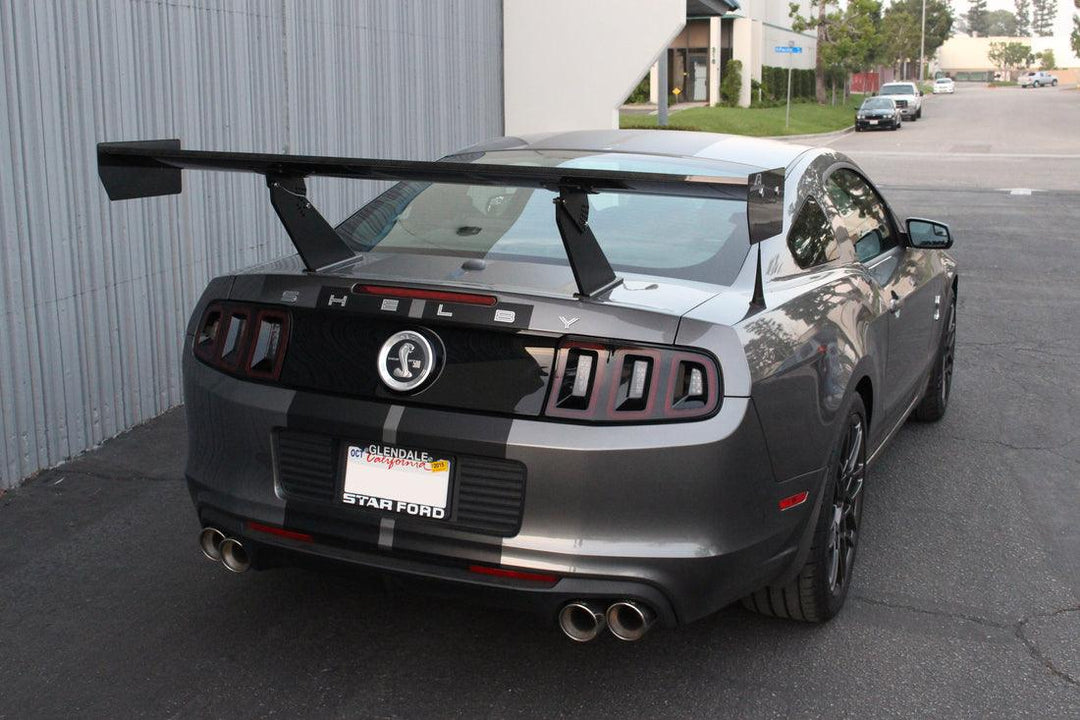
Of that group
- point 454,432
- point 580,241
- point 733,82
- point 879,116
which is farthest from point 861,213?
point 733,82

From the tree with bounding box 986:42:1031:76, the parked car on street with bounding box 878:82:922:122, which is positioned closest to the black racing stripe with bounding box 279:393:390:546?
the parked car on street with bounding box 878:82:922:122

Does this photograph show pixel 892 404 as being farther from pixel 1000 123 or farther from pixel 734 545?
pixel 1000 123

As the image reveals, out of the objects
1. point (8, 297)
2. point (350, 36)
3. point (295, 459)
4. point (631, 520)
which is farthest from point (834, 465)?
point (350, 36)

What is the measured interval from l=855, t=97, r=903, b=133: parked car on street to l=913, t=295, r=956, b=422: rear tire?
45.1 meters

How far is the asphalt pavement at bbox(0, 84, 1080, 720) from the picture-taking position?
11.7ft

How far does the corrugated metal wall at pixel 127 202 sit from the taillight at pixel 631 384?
10.7 feet

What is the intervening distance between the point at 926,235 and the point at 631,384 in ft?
9.10

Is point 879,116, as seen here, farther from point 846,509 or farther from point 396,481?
point 396,481

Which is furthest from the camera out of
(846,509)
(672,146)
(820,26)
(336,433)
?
(820,26)

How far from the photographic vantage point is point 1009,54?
17938 centimetres

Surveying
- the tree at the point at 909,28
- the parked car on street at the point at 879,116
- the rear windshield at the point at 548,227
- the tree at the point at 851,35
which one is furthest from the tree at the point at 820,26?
the rear windshield at the point at 548,227

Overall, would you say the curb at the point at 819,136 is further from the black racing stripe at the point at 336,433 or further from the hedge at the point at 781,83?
the black racing stripe at the point at 336,433

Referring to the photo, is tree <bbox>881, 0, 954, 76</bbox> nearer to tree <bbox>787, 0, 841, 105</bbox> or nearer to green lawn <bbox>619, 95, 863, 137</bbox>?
tree <bbox>787, 0, 841, 105</bbox>

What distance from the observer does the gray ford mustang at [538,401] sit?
319 centimetres
